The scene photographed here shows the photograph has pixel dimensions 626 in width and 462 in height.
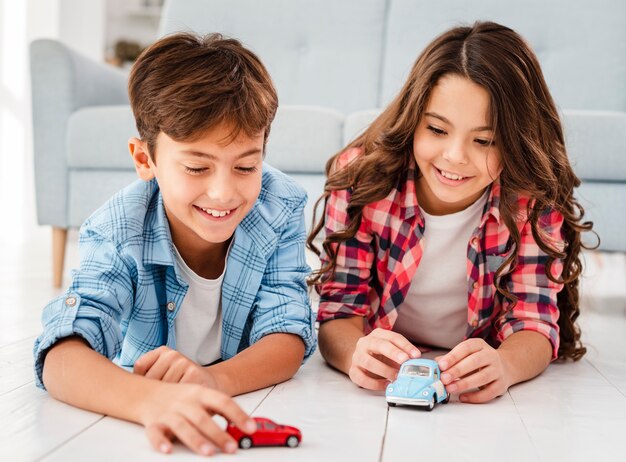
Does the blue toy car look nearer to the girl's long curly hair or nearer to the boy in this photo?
the boy

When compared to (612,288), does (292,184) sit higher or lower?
higher

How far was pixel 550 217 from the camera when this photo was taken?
1349 millimetres

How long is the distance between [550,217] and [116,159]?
54.0 inches

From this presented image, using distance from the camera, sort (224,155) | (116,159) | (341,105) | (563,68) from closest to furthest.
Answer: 1. (224,155)
2. (116,159)
3. (563,68)
4. (341,105)

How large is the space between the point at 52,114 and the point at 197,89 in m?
1.40

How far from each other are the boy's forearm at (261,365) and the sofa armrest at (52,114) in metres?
1.40

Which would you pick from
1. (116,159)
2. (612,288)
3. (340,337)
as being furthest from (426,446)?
(612,288)

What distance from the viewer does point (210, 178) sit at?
106cm

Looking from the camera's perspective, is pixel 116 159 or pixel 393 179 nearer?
pixel 393 179

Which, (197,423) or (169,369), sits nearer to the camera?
(197,423)

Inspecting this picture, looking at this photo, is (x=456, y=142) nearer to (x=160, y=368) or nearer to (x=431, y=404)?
(x=431, y=404)

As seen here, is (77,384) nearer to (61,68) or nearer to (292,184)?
(292,184)

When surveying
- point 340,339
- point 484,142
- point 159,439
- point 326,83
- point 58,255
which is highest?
point 484,142

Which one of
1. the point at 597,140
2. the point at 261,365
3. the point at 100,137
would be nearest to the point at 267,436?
the point at 261,365
